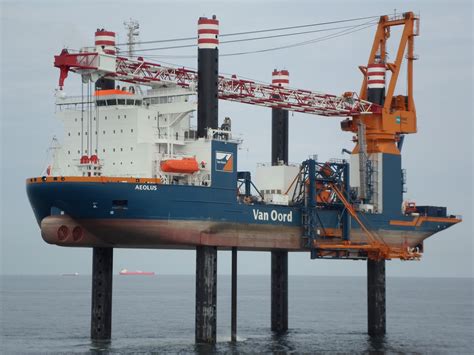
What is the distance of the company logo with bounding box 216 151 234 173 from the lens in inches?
2453

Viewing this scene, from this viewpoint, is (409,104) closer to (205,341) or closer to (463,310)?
(205,341)

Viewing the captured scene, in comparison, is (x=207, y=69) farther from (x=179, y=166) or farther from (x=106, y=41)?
(x=106, y=41)

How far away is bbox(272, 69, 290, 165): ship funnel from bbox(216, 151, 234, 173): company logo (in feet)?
46.8

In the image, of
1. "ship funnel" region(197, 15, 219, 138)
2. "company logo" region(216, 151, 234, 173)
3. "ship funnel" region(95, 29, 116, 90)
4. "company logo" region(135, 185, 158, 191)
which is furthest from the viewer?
"ship funnel" region(95, 29, 116, 90)

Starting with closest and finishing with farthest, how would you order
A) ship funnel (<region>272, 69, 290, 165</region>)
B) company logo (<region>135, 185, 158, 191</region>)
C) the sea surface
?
company logo (<region>135, 185, 158, 191</region>) < the sea surface < ship funnel (<region>272, 69, 290, 165</region>)

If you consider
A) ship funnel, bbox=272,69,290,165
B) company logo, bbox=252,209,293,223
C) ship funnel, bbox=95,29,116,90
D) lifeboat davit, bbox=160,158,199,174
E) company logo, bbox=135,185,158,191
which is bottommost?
company logo, bbox=252,209,293,223

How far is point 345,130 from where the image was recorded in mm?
77125

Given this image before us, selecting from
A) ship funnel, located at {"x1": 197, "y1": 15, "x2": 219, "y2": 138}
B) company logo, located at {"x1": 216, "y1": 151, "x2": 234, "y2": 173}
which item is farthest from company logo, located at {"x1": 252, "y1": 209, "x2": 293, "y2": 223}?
ship funnel, located at {"x1": 197, "y1": 15, "x2": 219, "y2": 138}

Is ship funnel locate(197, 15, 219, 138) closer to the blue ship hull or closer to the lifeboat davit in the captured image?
the blue ship hull

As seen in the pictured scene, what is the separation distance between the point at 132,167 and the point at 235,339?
1403 centimetres

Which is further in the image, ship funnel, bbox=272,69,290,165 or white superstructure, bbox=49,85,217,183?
ship funnel, bbox=272,69,290,165

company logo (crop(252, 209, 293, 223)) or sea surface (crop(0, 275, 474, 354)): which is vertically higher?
company logo (crop(252, 209, 293, 223))

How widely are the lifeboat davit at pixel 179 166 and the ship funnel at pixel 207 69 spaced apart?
81.5 inches

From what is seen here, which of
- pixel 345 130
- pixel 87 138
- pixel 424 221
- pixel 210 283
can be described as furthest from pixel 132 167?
pixel 424 221
